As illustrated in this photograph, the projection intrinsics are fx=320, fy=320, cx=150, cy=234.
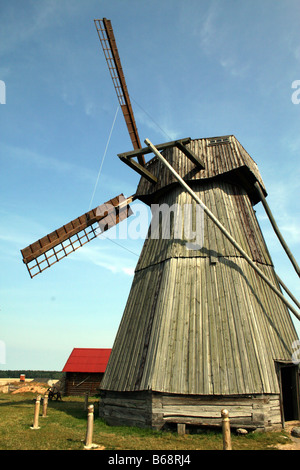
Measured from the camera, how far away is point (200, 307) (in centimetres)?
1102

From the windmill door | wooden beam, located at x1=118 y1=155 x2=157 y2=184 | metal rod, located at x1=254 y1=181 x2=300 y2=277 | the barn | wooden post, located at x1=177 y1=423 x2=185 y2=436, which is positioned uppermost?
wooden beam, located at x1=118 y1=155 x2=157 y2=184

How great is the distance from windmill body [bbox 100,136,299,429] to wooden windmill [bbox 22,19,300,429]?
0.03m

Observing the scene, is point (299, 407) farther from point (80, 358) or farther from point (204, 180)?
point (80, 358)

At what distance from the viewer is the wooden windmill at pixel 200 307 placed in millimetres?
9445

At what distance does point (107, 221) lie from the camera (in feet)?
52.3

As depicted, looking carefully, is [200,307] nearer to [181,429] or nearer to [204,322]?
[204,322]

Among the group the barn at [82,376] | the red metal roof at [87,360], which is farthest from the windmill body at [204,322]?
the red metal roof at [87,360]

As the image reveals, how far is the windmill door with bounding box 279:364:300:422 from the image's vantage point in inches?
418

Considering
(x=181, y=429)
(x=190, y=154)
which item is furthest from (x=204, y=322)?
(x=190, y=154)

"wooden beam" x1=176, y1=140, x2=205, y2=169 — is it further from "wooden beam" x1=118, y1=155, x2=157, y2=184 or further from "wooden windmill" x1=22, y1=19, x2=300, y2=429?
"wooden beam" x1=118, y1=155, x2=157, y2=184

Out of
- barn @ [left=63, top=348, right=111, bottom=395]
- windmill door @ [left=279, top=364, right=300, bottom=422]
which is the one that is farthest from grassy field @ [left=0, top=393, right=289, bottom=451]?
barn @ [left=63, top=348, right=111, bottom=395]

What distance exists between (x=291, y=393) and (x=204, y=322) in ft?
15.1

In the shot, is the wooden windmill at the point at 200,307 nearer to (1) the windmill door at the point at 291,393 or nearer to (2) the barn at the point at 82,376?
(1) the windmill door at the point at 291,393

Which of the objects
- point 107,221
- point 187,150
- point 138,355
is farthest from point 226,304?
point 107,221
